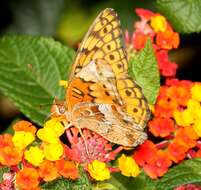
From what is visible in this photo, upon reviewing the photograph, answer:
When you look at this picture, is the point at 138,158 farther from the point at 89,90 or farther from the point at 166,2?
the point at 166,2

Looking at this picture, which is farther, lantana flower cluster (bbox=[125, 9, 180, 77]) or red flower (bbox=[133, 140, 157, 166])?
lantana flower cluster (bbox=[125, 9, 180, 77])

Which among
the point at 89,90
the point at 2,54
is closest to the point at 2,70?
the point at 2,54

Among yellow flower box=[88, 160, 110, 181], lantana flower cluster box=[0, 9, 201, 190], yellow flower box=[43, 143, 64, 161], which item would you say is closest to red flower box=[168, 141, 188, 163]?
lantana flower cluster box=[0, 9, 201, 190]

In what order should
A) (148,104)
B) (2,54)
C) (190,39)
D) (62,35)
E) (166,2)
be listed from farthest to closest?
1. (62,35)
2. (190,39)
3. (2,54)
4. (166,2)
5. (148,104)

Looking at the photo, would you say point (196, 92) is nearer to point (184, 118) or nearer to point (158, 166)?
point (184, 118)

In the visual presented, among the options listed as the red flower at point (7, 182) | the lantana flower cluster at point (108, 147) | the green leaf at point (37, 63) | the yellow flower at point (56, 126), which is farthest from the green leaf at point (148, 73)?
the red flower at point (7, 182)

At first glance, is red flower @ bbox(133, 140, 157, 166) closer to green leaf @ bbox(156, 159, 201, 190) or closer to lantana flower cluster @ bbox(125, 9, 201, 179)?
lantana flower cluster @ bbox(125, 9, 201, 179)

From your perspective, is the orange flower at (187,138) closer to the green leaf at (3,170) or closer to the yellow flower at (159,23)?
the yellow flower at (159,23)

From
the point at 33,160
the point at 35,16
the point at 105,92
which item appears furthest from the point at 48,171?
the point at 35,16
